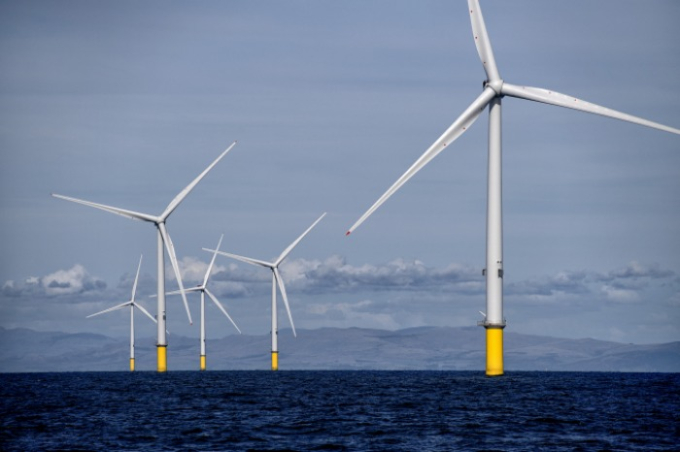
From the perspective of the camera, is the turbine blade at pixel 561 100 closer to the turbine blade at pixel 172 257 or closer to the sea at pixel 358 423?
the sea at pixel 358 423

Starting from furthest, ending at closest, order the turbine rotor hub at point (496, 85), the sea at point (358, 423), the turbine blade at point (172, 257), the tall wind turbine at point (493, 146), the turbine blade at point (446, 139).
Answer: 1. the turbine blade at point (172, 257)
2. the turbine rotor hub at point (496, 85)
3. the tall wind turbine at point (493, 146)
4. the turbine blade at point (446, 139)
5. the sea at point (358, 423)

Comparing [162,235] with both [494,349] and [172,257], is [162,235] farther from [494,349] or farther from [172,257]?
[494,349]

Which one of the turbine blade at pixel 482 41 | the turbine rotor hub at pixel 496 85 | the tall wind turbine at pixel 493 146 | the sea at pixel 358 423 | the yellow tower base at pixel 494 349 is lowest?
the sea at pixel 358 423

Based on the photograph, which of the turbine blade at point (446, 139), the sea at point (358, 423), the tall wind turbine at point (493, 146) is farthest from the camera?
the tall wind turbine at point (493, 146)

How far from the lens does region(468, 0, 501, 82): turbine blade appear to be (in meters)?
91.0

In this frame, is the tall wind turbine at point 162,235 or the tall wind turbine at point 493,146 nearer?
the tall wind turbine at point 493,146

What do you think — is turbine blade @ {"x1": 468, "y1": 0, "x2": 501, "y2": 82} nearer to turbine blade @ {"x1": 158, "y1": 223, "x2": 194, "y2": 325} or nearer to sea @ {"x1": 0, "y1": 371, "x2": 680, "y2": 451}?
sea @ {"x1": 0, "y1": 371, "x2": 680, "y2": 451}

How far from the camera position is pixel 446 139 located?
86.2m

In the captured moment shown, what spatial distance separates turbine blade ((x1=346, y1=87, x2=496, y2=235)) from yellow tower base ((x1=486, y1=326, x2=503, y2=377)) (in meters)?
15.1

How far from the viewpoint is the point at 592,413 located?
68.0 metres

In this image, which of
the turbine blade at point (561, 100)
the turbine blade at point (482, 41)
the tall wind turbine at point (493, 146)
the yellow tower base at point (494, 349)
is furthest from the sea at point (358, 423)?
the turbine blade at point (482, 41)

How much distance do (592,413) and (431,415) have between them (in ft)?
37.4

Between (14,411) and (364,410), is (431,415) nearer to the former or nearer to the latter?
(364,410)

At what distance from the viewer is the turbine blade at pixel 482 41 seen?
91000 mm
